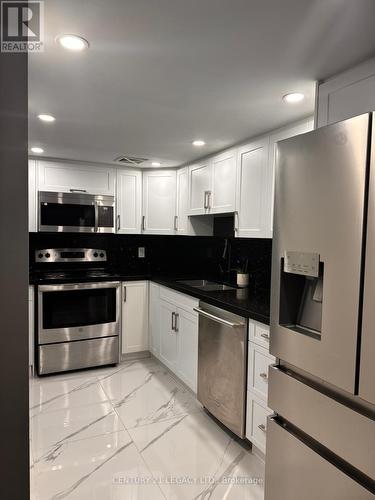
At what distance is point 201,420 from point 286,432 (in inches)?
48.9

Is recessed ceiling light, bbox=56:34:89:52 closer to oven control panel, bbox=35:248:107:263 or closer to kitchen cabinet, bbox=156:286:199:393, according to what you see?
kitchen cabinet, bbox=156:286:199:393

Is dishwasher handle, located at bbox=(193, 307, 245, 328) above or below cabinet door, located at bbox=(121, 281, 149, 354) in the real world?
above

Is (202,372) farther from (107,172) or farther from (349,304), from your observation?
(107,172)

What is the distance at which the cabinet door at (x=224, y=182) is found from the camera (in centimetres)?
284

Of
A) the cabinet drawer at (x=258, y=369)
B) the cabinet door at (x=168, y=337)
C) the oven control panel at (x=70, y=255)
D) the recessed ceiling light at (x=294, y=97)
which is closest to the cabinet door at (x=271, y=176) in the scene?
the recessed ceiling light at (x=294, y=97)

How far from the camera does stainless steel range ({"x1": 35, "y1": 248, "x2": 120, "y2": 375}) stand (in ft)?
10.6

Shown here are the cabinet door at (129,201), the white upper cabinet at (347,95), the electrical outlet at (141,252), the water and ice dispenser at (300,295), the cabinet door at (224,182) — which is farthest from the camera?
the electrical outlet at (141,252)

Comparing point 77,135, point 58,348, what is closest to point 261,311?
point 77,135

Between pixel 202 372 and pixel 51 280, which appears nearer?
pixel 202 372

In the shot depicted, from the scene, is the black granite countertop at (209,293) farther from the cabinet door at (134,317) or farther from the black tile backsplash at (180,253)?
the black tile backsplash at (180,253)

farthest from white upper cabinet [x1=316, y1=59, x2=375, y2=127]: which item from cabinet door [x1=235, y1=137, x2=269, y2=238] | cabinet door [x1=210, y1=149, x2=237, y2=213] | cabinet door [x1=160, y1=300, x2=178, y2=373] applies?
cabinet door [x1=160, y1=300, x2=178, y2=373]

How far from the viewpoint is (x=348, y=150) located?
1.14 metres

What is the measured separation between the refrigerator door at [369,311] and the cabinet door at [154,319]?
2580 millimetres

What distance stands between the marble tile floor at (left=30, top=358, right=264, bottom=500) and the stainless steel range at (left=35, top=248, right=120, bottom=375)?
0.94ft
